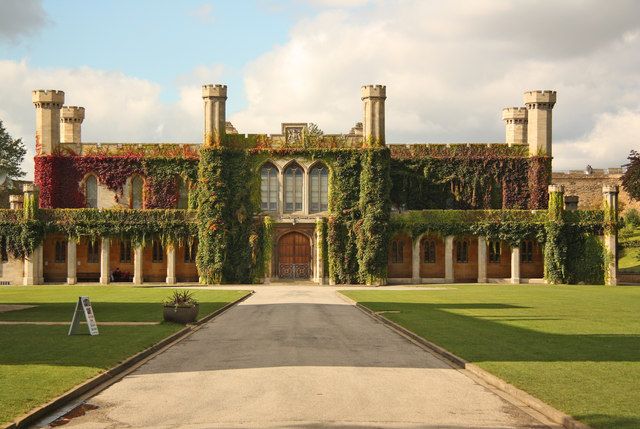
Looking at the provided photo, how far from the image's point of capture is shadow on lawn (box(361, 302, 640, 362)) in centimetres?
1945

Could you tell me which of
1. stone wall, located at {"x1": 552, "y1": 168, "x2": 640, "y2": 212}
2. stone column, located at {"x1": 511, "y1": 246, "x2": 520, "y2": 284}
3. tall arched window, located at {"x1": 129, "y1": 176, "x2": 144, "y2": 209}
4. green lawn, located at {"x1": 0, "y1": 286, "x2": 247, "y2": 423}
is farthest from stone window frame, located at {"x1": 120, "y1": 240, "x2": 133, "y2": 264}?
stone wall, located at {"x1": 552, "y1": 168, "x2": 640, "y2": 212}

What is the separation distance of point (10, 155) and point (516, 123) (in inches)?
2199

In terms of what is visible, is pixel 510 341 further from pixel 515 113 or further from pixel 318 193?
pixel 515 113

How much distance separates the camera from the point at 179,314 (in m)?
28.2

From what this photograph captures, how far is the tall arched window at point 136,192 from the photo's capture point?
67688 mm

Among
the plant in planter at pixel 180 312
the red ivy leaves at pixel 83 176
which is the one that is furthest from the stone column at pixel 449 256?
the plant in planter at pixel 180 312

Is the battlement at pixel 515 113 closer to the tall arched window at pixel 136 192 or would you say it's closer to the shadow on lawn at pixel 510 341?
the tall arched window at pixel 136 192

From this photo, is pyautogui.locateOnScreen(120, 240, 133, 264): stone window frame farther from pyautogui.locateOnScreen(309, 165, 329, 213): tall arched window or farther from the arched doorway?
pyautogui.locateOnScreen(309, 165, 329, 213): tall arched window

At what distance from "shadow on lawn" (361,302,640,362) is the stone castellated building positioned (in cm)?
3261

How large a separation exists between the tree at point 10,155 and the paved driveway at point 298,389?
77.1 metres

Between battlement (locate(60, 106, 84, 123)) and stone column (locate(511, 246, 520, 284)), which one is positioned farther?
battlement (locate(60, 106, 84, 123))

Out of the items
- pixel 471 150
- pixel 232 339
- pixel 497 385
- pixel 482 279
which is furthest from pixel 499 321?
pixel 471 150

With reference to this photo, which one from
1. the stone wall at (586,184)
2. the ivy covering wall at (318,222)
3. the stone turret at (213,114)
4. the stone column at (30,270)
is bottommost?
the stone column at (30,270)

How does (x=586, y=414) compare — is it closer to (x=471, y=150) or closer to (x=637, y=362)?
(x=637, y=362)
